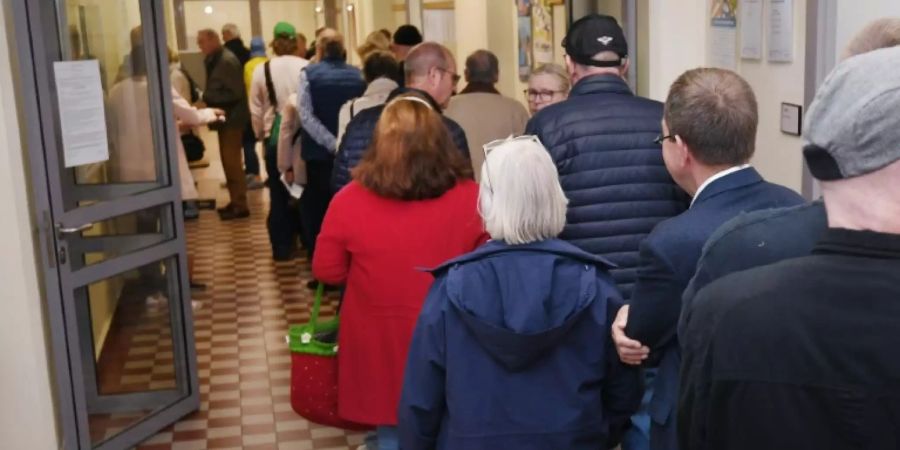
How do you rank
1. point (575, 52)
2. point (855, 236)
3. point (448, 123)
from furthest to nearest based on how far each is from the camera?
point (448, 123)
point (575, 52)
point (855, 236)

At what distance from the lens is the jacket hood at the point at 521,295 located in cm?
237

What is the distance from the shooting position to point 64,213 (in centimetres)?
386

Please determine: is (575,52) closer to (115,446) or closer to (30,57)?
(30,57)

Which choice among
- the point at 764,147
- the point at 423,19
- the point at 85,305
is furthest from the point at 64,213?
the point at 423,19

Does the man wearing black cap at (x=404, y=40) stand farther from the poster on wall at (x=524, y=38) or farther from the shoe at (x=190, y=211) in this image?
the shoe at (x=190, y=211)

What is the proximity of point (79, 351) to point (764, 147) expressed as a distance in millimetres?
2626

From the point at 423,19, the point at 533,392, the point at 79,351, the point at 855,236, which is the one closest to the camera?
the point at 855,236

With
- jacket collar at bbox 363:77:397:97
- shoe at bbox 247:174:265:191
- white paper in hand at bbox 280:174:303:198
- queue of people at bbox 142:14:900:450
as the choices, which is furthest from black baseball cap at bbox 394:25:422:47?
shoe at bbox 247:174:265:191

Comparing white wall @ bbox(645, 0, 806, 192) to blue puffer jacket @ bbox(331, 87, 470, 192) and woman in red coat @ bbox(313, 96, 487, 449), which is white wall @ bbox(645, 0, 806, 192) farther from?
woman in red coat @ bbox(313, 96, 487, 449)

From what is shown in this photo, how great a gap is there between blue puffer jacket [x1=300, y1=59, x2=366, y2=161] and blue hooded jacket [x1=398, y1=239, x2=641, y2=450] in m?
3.96

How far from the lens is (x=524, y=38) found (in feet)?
23.8

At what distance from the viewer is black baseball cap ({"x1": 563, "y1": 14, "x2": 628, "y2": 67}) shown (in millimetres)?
3361

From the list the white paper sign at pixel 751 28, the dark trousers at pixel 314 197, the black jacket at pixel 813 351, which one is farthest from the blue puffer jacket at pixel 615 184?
the dark trousers at pixel 314 197

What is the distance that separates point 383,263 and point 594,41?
0.95m
